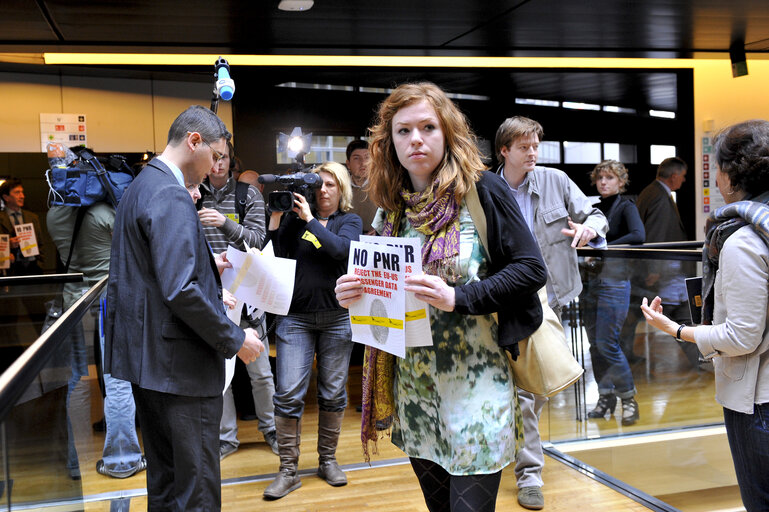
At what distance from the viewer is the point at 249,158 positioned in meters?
7.22

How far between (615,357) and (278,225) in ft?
6.97

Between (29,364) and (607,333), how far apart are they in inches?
133

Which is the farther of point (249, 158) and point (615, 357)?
point (249, 158)

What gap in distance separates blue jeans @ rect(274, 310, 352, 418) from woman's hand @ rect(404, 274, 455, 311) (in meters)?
2.03

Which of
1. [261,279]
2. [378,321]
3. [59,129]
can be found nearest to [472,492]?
[378,321]

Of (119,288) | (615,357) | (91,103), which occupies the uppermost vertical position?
(91,103)

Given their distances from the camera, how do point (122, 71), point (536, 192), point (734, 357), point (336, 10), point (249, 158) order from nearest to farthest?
1. point (734, 357)
2. point (536, 192)
3. point (336, 10)
4. point (122, 71)
5. point (249, 158)

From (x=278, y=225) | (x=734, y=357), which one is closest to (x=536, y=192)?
(x=278, y=225)

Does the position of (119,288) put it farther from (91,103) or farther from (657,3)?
(91,103)

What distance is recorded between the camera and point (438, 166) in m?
1.95

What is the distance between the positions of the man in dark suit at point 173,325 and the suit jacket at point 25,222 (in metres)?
4.93

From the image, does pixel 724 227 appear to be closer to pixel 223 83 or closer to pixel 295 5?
pixel 223 83

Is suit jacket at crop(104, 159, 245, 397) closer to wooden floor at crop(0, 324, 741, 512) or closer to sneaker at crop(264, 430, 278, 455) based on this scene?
wooden floor at crop(0, 324, 741, 512)

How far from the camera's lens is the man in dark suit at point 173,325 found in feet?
7.20
